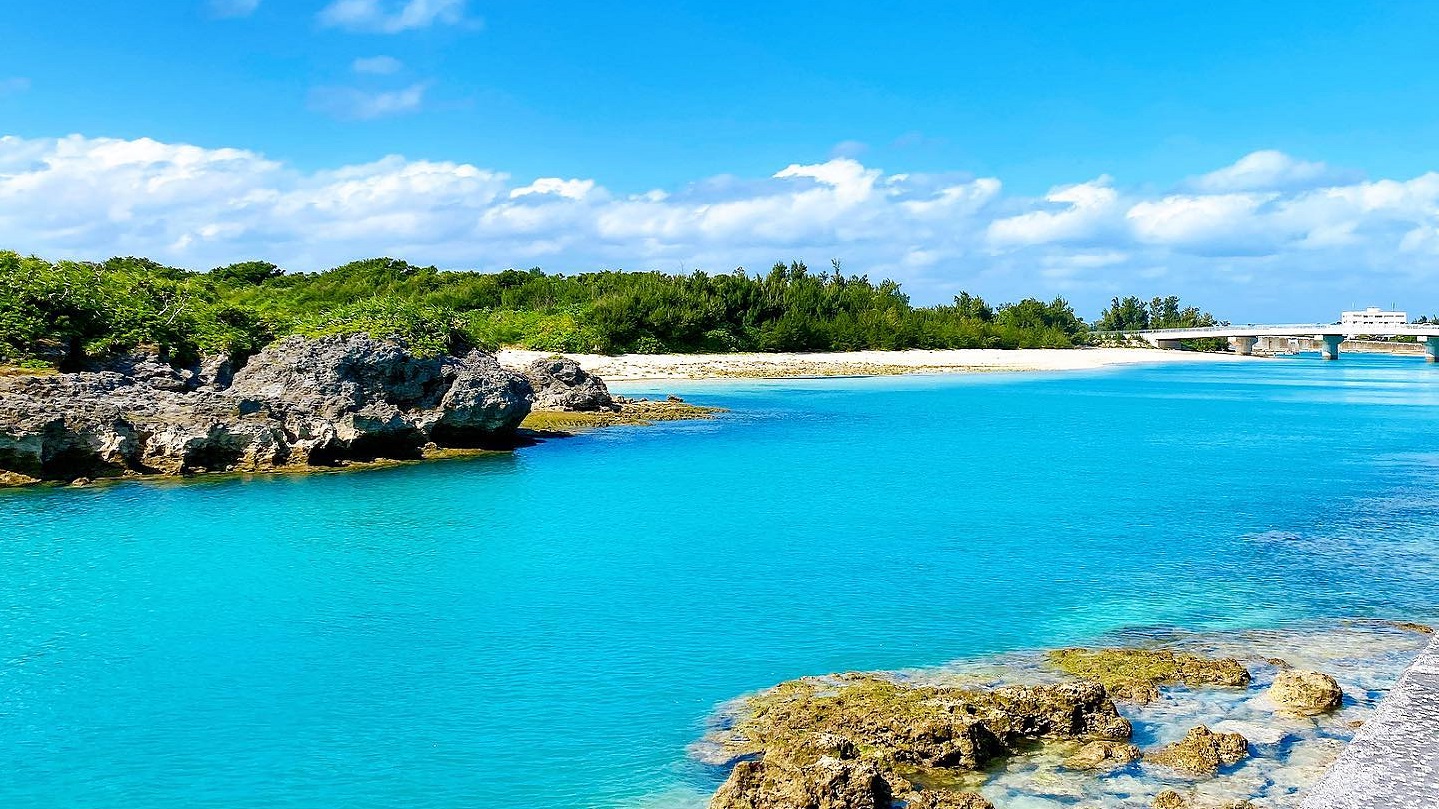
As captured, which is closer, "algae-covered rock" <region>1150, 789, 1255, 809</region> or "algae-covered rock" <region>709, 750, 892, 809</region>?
"algae-covered rock" <region>709, 750, 892, 809</region>

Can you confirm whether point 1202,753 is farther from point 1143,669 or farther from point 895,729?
point 895,729

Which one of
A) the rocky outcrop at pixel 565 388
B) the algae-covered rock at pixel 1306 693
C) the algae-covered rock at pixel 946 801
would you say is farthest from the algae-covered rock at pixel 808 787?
the rocky outcrop at pixel 565 388

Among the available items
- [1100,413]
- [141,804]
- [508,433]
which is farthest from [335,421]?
[1100,413]

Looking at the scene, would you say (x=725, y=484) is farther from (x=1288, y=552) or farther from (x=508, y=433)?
(x=1288, y=552)

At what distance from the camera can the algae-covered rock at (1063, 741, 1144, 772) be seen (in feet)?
26.0

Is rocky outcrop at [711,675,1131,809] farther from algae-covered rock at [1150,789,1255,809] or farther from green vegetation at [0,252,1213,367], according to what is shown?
green vegetation at [0,252,1213,367]

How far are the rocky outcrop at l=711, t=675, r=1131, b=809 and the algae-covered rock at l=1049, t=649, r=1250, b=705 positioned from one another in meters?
0.91

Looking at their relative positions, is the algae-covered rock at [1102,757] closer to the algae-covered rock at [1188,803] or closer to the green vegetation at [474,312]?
the algae-covered rock at [1188,803]

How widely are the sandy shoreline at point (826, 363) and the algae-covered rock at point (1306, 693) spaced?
48.2 meters

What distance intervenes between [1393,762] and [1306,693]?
107 inches

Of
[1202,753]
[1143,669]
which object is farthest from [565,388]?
[1202,753]

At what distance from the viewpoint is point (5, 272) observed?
23.8 metres

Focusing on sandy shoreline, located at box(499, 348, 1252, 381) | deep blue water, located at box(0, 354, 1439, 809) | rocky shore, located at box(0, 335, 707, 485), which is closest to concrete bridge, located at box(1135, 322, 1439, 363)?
sandy shoreline, located at box(499, 348, 1252, 381)

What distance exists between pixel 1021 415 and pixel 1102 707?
34.2m
